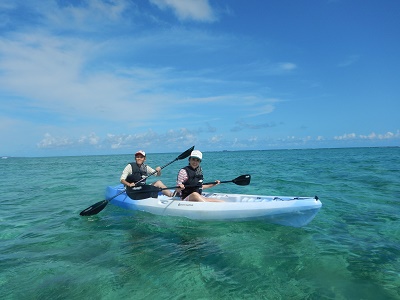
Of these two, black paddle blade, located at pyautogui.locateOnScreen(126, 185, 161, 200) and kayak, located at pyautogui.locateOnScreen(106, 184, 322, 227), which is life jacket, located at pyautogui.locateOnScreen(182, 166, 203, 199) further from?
black paddle blade, located at pyautogui.locateOnScreen(126, 185, 161, 200)

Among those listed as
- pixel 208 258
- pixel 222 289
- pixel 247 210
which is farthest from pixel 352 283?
pixel 247 210

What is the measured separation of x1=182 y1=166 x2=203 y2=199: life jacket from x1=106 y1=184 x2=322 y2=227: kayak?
374mm

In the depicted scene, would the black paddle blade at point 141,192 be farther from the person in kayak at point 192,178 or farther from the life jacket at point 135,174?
the person in kayak at point 192,178

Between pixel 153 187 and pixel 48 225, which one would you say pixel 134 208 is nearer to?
pixel 153 187

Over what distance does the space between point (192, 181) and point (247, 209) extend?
1571mm

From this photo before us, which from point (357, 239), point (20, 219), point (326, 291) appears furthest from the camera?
point (20, 219)

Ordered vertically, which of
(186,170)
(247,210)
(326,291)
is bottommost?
(326,291)

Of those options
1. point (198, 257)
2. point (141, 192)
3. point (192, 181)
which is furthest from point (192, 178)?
point (198, 257)

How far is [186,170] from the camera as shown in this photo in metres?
7.17

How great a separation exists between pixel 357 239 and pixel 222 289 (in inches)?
130

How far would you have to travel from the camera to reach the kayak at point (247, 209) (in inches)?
240

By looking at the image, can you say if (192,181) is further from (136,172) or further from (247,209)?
(136,172)

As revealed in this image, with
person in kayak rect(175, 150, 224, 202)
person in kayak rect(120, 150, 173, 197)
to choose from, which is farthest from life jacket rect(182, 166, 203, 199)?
person in kayak rect(120, 150, 173, 197)

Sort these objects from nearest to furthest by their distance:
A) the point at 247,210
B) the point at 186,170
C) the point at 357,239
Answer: the point at 357,239 → the point at 247,210 → the point at 186,170
